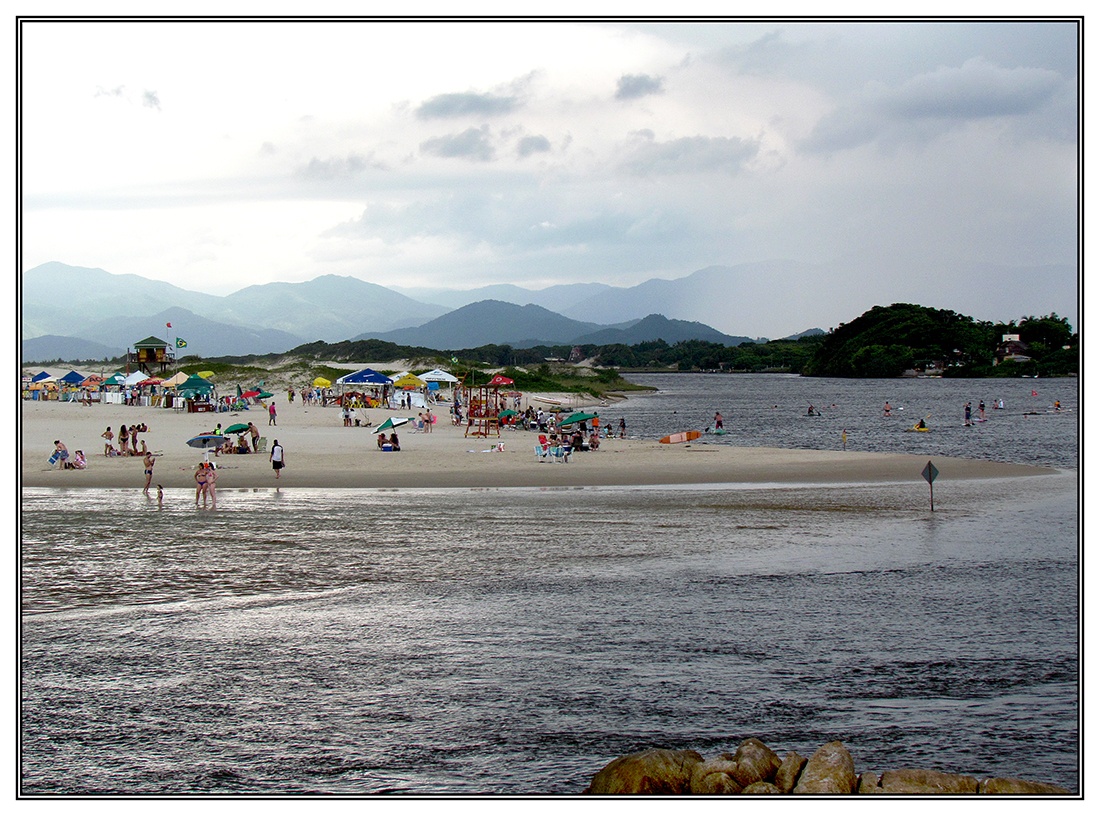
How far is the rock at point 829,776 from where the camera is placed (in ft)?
25.5

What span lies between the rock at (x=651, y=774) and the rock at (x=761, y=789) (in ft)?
1.68

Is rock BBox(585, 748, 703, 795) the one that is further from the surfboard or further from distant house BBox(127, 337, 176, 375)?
distant house BBox(127, 337, 176, 375)

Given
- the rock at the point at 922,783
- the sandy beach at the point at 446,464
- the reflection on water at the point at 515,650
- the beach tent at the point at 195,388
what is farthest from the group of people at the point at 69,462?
the rock at the point at 922,783

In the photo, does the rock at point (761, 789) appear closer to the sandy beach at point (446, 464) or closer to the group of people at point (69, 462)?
the sandy beach at point (446, 464)

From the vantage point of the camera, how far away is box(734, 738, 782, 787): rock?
7.96 meters

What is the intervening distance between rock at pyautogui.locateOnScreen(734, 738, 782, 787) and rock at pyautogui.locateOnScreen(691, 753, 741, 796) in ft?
0.19

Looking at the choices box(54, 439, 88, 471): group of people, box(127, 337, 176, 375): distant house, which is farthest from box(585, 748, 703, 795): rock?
box(127, 337, 176, 375): distant house

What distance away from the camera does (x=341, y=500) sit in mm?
27141

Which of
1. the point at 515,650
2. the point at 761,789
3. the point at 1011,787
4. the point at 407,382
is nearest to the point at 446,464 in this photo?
the point at 515,650

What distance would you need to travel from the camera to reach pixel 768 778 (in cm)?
812

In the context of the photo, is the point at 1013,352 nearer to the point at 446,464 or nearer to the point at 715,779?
the point at 446,464

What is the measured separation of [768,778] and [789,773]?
8.4 inches

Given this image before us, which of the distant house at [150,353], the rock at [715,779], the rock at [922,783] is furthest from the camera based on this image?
the distant house at [150,353]

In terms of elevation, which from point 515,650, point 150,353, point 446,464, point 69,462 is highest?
point 150,353
